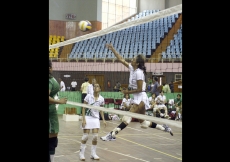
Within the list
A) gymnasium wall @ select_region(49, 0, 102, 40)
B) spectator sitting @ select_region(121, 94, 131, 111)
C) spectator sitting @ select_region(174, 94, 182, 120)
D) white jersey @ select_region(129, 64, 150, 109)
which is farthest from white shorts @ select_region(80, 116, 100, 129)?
gymnasium wall @ select_region(49, 0, 102, 40)

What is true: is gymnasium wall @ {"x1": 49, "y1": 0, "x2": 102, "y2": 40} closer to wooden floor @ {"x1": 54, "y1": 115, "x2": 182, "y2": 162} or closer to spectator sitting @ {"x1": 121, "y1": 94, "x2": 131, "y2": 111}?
wooden floor @ {"x1": 54, "y1": 115, "x2": 182, "y2": 162}

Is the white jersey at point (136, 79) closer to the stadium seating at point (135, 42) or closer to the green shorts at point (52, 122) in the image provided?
the green shorts at point (52, 122)

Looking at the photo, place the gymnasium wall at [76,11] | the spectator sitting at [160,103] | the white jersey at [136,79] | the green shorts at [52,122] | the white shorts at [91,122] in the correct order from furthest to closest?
the gymnasium wall at [76,11]
the spectator sitting at [160,103]
the white shorts at [91,122]
the white jersey at [136,79]
the green shorts at [52,122]

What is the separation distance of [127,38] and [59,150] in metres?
2.61

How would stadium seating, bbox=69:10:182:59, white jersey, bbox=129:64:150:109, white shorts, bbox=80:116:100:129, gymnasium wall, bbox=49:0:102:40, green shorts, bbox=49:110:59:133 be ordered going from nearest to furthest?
green shorts, bbox=49:110:59:133, white jersey, bbox=129:64:150:109, white shorts, bbox=80:116:100:129, stadium seating, bbox=69:10:182:59, gymnasium wall, bbox=49:0:102:40

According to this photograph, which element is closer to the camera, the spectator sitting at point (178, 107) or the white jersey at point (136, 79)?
the white jersey at point (136, 79)

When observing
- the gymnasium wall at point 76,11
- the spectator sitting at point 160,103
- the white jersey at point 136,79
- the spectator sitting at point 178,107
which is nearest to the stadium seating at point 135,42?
the gymnasium wall at point 76,11

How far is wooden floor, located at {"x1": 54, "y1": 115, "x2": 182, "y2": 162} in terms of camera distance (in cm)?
449

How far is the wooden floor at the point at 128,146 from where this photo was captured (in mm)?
4495
